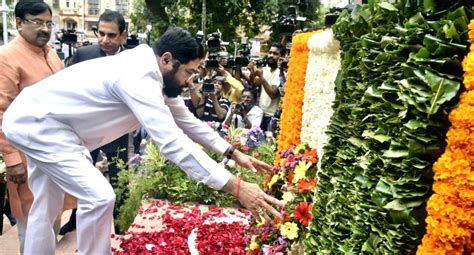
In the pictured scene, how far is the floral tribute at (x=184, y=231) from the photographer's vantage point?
3953 mm

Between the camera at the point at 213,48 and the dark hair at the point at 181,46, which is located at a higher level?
the dark hair at the point at 181,46

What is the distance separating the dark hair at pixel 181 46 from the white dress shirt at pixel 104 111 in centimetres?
10

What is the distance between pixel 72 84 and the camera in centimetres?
314

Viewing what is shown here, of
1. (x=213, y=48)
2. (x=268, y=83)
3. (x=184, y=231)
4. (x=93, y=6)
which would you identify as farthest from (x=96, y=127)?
(x=93, y=6)

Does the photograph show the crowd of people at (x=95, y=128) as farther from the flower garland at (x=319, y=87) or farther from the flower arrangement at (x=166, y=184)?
the flower arrangement at (x=166, y=184)

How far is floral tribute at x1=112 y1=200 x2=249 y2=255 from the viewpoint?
3953 millimetres

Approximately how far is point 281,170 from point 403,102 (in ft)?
6.80

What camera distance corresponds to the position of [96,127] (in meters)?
3.18

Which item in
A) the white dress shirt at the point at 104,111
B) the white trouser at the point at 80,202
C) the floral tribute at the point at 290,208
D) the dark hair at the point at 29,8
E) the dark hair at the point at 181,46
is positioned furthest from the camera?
the dark hair at the point at 29,8

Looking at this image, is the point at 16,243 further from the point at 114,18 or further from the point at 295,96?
the point at 295,96

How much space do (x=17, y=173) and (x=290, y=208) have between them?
74.8 inches

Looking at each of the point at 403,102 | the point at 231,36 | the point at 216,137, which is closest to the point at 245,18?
the point at 231,36

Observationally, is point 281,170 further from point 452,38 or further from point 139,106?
point 452,38

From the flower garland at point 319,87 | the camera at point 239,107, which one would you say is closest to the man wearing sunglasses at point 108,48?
the flower garland at point 319,87
